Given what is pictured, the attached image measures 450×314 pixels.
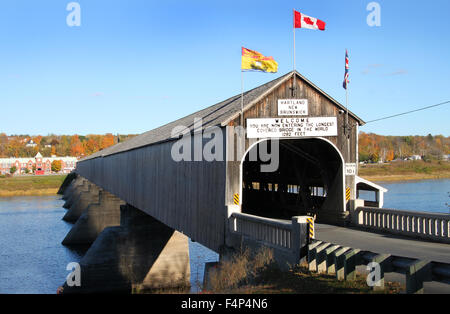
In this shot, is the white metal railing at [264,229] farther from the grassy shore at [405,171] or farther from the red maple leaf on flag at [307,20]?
the grassy shore at [405,171]

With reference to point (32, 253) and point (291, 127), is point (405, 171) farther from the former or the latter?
point (291, 127)

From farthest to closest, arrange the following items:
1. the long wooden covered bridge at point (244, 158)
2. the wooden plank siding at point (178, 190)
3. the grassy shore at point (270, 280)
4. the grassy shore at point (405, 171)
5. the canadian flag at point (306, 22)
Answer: the grassy shore at point (405, 171), the canadian flag at point (306, 22), the wooden plank siding at point (178, 190), the long wooden covered bridge at point (244, 158), the grassy shore at point (270, 280)

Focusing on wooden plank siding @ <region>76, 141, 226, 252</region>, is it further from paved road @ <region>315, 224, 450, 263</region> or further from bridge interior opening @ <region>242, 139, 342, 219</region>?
bridge interior opening @ <region>242, 139, 342, 219</region>

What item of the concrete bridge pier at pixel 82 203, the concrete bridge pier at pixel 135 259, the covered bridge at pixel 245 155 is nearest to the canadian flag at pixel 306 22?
the covered bridge at pixel 245 155

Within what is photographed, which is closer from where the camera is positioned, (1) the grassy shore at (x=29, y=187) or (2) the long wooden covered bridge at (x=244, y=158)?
(2) the long wooden covered bridge at (x=244, y=158)

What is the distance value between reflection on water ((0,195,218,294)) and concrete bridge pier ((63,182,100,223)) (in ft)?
3.54

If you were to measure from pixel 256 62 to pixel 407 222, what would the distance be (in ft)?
21.2

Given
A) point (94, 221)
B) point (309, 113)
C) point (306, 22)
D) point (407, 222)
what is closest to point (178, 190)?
point (309, 113)

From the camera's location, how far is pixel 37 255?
102ft

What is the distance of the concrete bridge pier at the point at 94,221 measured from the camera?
1427 inches

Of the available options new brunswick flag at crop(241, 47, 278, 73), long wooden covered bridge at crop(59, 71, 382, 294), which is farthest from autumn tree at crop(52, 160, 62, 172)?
new brunswick flag at crop(241, 47, 278, 73)

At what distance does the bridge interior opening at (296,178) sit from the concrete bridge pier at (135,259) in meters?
4.68

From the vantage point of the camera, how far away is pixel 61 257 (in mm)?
31266

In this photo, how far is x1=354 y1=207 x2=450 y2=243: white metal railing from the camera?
1169 centimetres
